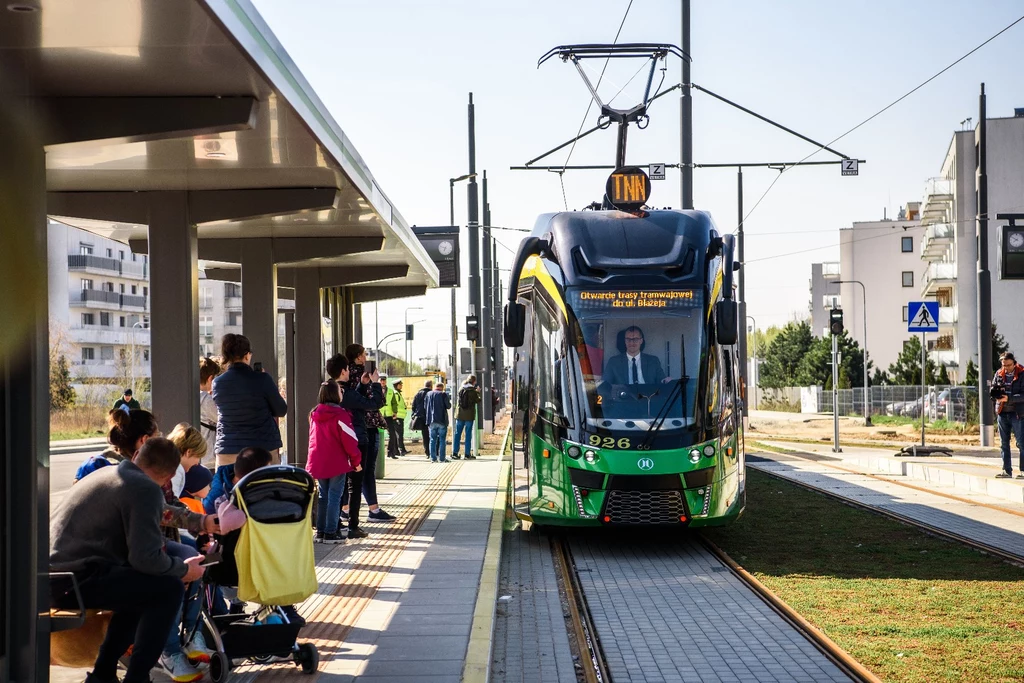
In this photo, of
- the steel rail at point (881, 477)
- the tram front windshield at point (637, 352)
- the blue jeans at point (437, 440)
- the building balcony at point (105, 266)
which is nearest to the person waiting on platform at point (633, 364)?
the tram front windshield at point (637, 352)

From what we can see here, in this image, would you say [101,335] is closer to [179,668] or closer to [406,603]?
[406,603]

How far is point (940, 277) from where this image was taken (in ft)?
244

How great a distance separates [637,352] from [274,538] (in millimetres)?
6499

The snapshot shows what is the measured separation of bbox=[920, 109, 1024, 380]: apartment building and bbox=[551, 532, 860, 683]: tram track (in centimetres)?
5568

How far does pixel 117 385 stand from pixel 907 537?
7179 cm

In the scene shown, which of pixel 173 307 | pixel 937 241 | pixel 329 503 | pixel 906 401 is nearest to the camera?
pixel 173 307

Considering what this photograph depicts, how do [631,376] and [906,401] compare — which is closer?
[631,376]

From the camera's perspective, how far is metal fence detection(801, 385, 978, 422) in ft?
153

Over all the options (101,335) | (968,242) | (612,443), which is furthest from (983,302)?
(101,335)

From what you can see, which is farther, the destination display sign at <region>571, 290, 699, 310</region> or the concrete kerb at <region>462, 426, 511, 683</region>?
the destination display sign at <region>571, 290, 699, 310</region>

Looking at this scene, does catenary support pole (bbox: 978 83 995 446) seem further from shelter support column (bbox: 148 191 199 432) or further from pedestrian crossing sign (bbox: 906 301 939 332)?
shelter support column (bbox: 148 191 199 432)

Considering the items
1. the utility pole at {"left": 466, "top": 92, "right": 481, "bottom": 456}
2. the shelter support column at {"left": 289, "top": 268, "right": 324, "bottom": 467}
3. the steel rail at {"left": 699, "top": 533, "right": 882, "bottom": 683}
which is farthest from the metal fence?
the steel rail at {"left": 699, "top": 533, "right": 882, "bottom": 683}

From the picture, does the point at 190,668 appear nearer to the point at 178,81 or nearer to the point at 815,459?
the point at 178,81

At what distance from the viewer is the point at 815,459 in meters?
28.0
